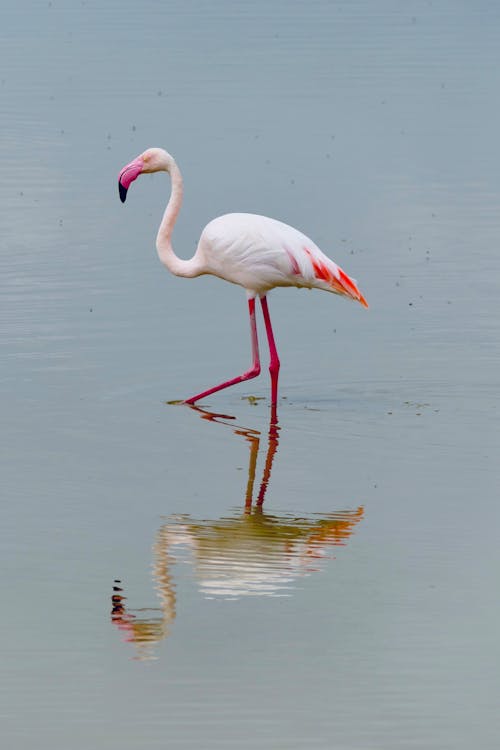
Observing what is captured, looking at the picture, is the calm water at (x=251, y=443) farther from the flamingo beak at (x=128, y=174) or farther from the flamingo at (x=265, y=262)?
the flamingo beak at (x=128, y=174)

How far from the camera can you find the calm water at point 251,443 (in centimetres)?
733

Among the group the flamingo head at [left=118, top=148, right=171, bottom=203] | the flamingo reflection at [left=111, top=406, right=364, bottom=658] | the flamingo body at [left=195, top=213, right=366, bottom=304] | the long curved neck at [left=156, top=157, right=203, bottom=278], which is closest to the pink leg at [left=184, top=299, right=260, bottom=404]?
the flamingo body at [left=195, top=213, right=366, bottom=304]

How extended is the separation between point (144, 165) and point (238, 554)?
4605 millimetres

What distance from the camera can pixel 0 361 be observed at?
12945mm

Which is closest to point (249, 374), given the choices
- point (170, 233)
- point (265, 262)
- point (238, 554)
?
point (265, 262)

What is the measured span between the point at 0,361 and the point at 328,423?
8.65ft

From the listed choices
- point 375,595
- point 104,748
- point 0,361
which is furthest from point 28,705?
point 0,361

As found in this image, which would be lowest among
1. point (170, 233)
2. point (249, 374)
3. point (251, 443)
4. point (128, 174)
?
point (251, 443)

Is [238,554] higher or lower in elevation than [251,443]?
lower

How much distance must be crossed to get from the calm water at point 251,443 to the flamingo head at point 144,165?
3.96ft

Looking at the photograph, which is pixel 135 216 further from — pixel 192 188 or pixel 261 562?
pixel 261 562

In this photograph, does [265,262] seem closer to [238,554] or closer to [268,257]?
[268,257]

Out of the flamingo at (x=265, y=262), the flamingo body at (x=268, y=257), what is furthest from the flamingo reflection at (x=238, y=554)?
the flamingo body at (x=268, y=257)

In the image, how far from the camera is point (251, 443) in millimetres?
11219
